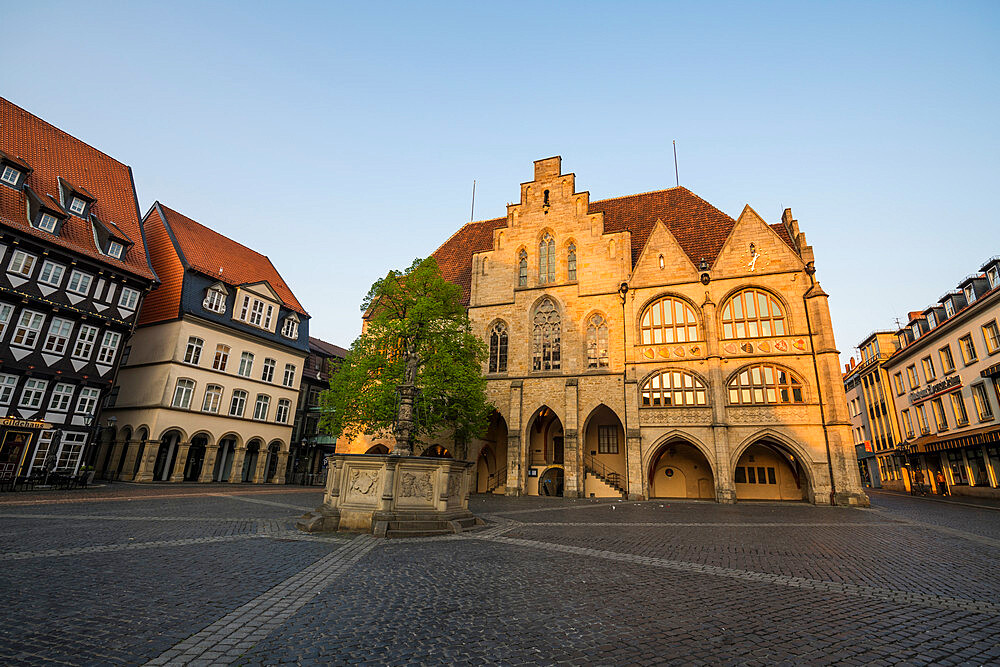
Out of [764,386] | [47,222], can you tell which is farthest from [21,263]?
[764,386]

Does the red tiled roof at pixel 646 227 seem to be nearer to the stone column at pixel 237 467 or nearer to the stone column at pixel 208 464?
the stone column at pixel 237 467

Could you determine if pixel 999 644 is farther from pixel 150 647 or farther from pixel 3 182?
pixel 3 182

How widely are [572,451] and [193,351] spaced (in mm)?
23175

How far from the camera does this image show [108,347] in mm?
24781

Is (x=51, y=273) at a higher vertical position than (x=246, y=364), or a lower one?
higher

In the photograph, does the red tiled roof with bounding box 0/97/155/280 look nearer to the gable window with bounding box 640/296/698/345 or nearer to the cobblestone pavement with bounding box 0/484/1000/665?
the cobblestone pavement with bounding box 0/484/1000/665

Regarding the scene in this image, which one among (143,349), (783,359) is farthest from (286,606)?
(143,349)

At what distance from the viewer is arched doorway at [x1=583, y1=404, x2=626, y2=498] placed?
2725 centimetres

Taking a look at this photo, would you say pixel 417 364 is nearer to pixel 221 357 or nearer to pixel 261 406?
pixel 221 357

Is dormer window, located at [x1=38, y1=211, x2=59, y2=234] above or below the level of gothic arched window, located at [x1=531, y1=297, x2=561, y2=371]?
above

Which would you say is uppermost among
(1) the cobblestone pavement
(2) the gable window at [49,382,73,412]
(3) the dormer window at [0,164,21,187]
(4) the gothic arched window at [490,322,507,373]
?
(3) the dormer window at [0,164,21,187]

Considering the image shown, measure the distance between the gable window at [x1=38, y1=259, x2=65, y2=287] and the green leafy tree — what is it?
13.8 meters

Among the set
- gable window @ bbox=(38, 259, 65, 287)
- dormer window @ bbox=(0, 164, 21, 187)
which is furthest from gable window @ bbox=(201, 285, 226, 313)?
dormer window @ bbox=(0, 164, 21, 187)

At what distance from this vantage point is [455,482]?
12805 mm
